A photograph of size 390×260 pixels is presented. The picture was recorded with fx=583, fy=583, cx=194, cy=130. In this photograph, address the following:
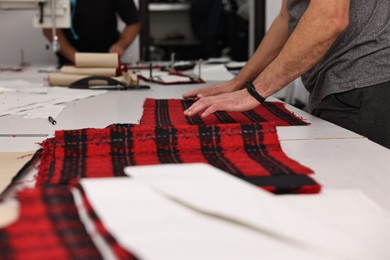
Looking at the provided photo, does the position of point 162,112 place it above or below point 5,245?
below

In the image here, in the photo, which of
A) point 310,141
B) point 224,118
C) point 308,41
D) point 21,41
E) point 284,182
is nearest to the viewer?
point 284,182

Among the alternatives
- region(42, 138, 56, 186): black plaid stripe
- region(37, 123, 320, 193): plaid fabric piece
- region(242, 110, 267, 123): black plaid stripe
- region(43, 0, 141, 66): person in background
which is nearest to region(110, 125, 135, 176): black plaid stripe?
region(37, 123, 320, 193): plaid fabric piece

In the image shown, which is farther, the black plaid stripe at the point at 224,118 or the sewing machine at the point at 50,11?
the sewing machine at the point at 50,11

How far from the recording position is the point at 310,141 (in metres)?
1.43

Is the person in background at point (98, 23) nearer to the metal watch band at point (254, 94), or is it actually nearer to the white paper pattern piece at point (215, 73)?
the white paper pattern piece at point (215, 73)

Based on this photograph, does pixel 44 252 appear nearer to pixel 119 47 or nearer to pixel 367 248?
pixel 367 248

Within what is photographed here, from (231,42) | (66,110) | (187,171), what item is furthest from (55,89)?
(231,42)

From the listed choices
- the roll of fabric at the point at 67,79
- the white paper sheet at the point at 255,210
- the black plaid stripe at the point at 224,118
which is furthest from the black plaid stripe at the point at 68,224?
the roll of fabric at the point at 67,79

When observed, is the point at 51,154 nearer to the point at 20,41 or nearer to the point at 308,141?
the point at 308,141

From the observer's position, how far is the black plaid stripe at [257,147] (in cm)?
111

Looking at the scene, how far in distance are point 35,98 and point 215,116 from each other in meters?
0.79

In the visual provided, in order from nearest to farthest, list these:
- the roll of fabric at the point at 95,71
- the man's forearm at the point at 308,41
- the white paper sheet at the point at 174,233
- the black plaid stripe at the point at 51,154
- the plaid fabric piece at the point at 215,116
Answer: the white paper sheet at the point at 174,233 < the black plaid stripe at the point at 51,154 < the man's forearm at the point at 308,41 < the plaid fabric piece at the point at 215,116 < the roll of fabric at the point at 95,71

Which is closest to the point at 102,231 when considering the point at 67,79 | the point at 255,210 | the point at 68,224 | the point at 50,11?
the point at 68,224

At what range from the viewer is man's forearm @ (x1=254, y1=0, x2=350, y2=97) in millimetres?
1537
